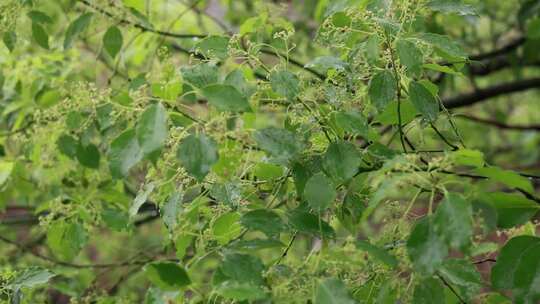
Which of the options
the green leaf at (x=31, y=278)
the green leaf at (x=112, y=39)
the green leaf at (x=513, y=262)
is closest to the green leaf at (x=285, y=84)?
the green leaf at (x=513, y=262)

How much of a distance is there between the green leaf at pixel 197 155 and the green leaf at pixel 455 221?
0.88 feet

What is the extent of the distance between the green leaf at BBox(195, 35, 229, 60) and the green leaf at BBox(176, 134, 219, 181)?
0.23 metres

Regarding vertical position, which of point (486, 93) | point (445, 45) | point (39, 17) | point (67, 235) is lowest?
point (486, 93)

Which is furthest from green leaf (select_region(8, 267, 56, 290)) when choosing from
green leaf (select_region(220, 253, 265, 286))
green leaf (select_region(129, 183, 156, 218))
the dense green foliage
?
green leaf (select_region(220, 253, 265, 286))

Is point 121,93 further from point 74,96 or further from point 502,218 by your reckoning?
point 502,218

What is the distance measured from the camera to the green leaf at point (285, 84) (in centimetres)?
102

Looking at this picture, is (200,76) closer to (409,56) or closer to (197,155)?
(197,155)

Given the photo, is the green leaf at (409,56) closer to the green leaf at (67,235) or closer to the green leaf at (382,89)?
the green leaf at (382,89)

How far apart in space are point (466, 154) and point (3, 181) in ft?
4.03

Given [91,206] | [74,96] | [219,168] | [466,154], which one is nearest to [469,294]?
[466,154]

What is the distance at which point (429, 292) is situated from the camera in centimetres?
103

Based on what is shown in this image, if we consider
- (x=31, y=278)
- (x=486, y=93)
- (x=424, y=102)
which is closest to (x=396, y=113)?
(x=424, y=102)

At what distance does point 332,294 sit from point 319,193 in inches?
6.3

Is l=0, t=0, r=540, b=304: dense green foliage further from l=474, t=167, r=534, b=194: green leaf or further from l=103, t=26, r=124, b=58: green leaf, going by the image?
l=103, t=26, r=124, b=58: green leaf
